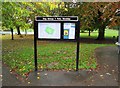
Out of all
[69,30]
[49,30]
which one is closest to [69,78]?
[69,30]

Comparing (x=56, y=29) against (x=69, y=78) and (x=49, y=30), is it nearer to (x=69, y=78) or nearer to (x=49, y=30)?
(x=49, y=30)

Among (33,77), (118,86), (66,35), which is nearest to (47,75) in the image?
(33,77)

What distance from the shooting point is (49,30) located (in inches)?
276

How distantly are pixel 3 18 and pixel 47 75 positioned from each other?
447cm

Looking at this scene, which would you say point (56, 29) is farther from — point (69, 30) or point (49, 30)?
point (69, 30)

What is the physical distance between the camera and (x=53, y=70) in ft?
22.7

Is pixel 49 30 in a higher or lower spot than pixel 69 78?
higher

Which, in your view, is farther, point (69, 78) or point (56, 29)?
point (56, 29)

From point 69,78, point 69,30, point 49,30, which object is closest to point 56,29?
point 49,30

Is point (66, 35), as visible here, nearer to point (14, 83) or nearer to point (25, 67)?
point (25, 67)

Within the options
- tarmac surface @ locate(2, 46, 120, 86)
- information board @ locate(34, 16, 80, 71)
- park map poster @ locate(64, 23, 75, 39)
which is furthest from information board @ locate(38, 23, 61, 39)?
tarmac surface @ locate(2, 46, 120, 86)

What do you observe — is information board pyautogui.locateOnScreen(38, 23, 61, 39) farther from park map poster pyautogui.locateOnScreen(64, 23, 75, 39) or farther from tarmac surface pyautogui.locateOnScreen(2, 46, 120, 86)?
tarmac surface pyautogui.locateOnScreen(2, 46, 120, 86)

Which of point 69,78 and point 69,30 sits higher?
point 69,30

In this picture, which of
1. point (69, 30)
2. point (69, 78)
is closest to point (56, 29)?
point (69, 30)
